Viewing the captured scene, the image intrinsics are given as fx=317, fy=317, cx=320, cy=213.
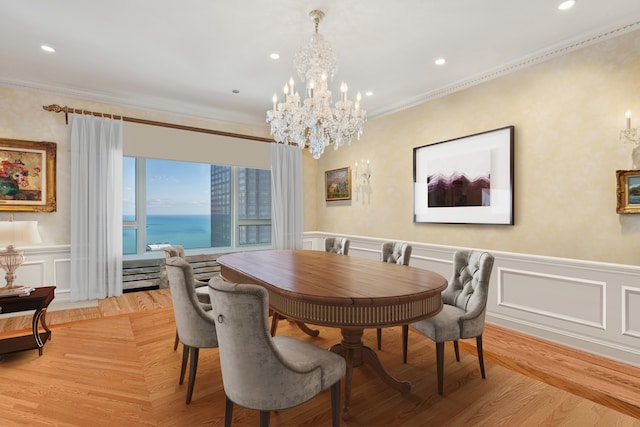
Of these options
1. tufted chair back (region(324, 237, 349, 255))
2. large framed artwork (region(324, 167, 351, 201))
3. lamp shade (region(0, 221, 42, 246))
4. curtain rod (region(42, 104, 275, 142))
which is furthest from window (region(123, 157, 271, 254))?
lamp shade (region(0, 221, 42, 246))

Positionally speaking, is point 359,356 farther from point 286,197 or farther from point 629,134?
point 286,197

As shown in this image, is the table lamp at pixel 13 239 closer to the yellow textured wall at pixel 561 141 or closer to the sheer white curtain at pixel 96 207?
the sheer white curtain at pixel 96 207

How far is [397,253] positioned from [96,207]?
12.5 feet

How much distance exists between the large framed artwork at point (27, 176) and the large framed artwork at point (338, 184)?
154 inches

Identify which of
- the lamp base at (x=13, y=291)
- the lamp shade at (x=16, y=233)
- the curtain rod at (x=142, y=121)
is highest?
the curtain rod at (x=142, y=121)

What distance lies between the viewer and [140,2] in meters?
2.39

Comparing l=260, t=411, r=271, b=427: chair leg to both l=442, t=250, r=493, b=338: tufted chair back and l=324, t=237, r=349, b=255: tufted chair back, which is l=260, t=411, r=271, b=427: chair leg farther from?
l=324, t=237, r=349, b=255: tufted chair back

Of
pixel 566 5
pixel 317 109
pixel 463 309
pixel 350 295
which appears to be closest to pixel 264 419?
pixel 350 295

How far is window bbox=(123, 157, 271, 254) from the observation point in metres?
5.46

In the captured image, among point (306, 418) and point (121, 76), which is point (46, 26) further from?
point (306, 418)

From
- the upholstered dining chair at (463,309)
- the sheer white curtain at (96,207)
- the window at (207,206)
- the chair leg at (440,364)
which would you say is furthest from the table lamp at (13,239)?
the chair leg at (440,364)

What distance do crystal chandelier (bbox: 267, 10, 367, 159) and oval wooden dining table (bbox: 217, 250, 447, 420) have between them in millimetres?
1177

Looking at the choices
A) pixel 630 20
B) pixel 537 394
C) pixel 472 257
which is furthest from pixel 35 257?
pixel 630 20

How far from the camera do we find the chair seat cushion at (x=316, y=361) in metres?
1.55
